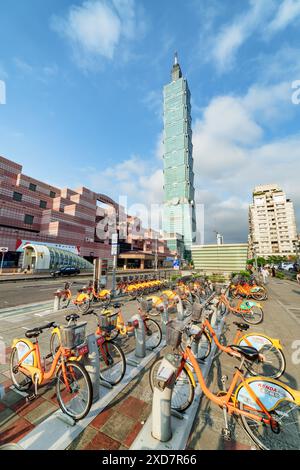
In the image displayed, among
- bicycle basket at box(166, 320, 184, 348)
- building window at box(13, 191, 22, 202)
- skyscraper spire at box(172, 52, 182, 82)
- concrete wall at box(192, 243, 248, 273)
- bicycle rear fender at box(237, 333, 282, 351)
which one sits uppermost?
skyscraper spire at box(172, 52, 182, 82)

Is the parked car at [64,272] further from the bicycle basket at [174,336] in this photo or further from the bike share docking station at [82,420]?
the bicycle basket at [174,336]

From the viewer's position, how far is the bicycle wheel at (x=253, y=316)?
6350 mm

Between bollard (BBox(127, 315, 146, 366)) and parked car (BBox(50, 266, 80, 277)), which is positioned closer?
bollard (BBox(127, 315, 146, 366))

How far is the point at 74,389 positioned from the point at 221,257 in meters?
15.7

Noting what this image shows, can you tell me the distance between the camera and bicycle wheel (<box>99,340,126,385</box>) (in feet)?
9.98

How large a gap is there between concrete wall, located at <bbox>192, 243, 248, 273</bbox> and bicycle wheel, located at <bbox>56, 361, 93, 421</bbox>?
15.5m

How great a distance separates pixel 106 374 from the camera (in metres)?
3.15

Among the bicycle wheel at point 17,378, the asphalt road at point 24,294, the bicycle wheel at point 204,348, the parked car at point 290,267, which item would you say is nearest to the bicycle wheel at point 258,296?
the bicycle wheel at point 204,348

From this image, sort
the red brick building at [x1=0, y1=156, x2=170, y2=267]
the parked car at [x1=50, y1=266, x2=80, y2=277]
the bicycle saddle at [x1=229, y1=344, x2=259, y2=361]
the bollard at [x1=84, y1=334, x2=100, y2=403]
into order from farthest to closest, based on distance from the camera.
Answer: the red brick building at [x1=0, y1=156, x2=170, y2=267]
the parked car at [x1=50, y1=266, x2=80, y2=277]
the bollard at [x1=84, y1=334, x2=100, y2=403]
the bicycle saddle at [x1=229, y1=344, x2=259, y2=361]

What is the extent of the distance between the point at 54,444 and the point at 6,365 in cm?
239

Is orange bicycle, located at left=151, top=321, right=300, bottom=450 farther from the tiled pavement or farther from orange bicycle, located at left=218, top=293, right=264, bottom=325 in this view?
orange bicycle, located at left=218, top=293, right=264, bottom=325

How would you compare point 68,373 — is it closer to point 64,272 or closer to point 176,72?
point 64,272

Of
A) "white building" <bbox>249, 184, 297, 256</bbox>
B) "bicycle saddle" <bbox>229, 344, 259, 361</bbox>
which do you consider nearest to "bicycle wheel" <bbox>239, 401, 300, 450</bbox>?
"bicycle saddle" <bbox>229, 344, 259, 361</bbox>

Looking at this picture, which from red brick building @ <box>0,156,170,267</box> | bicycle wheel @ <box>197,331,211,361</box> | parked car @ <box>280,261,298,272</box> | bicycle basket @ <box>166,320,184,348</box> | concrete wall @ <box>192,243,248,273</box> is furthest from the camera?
red brick building @ <box>0,156,170,267</box>
